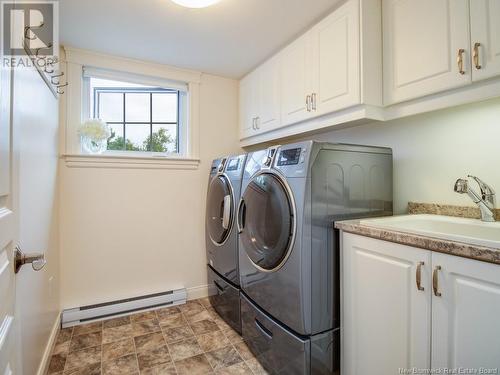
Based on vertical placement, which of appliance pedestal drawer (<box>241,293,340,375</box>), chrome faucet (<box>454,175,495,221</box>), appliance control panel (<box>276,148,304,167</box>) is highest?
appliance control panel (<box>276,148,304,167</box>)

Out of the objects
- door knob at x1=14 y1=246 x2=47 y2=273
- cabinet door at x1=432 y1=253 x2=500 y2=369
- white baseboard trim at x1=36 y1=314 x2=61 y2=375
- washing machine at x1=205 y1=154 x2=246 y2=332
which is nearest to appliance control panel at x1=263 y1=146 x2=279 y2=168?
washing machine at x1=205 y1=154 x2=246 y2=332

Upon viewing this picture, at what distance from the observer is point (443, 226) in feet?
4.33

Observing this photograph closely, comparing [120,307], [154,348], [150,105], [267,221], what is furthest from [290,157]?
[120,307]

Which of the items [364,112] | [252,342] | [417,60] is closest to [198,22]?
[364,112]

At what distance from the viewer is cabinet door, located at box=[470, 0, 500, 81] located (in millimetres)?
1049

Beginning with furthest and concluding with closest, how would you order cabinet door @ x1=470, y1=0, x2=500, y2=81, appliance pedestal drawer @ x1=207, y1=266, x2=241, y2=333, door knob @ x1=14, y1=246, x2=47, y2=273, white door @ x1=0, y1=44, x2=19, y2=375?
appliance pedestal drawer @ x1=207, y1=266, x2=241, y2=333 < cabinet door @ x1=470, y1=0, x2=500, y2=81 < door knob @ x1=14, y1=246, x2=47, y2=273 < white door @ x1=0, y1=44, x2=19, y2=375

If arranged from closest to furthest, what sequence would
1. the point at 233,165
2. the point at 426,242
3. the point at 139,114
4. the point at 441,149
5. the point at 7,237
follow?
the point at 7,237 < the point at 426,242 < the point at 441,149 < the point at 233,165 < the point at 139,114

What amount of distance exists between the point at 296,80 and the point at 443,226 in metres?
1.28

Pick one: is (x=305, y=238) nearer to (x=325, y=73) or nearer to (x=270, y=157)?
(x=270, y=157)

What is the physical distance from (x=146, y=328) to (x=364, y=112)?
2132 mm

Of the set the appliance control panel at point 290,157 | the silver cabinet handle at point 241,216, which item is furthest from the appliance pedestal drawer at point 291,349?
the appliance control panel at point 290,157

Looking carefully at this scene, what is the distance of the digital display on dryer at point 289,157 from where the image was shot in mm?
1333

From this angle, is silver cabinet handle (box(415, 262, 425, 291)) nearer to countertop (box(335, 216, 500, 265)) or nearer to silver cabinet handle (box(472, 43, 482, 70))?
countertop (box(335, 216, 500, 265))

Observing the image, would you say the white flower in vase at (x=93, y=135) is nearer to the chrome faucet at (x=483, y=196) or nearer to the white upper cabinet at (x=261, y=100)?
the white upper cabinet at (x=261, y=100)
